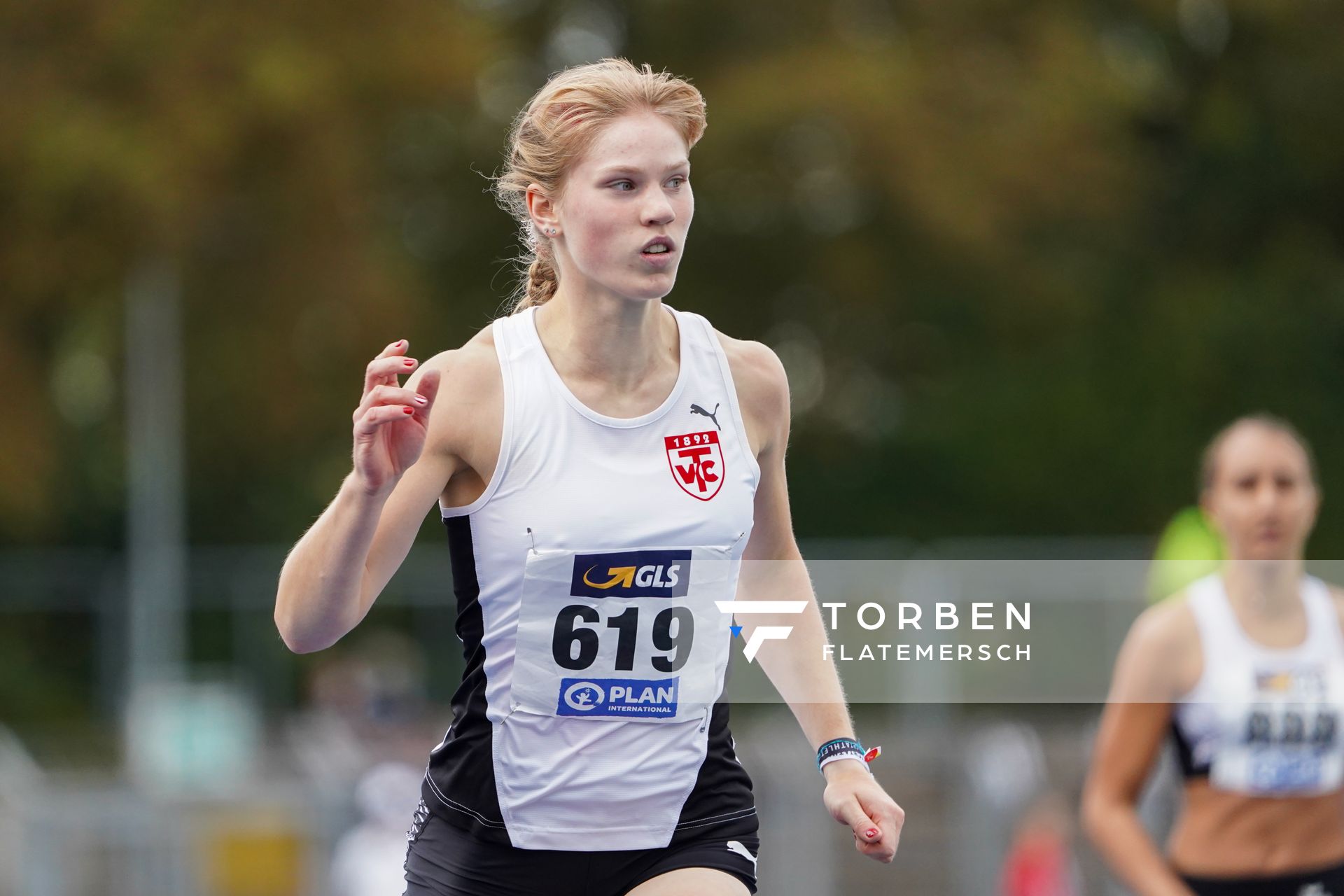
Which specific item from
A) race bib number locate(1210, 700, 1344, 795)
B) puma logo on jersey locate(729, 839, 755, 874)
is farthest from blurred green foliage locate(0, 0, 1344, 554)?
puma logo on jersey locate(729, 839, 755, 874)

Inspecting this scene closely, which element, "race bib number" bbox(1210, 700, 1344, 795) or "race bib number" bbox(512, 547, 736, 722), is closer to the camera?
"race bib number" bbox(512, 547, 736, 722)

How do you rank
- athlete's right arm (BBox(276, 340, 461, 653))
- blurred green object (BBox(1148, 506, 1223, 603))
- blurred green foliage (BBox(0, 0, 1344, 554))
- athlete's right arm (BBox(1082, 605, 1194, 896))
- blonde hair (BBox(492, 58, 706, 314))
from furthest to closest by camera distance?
blurred green foliage (BBox(0, 0, 1344, 554)) < blurred green object (BBox(1148, 506, 1223, 603)) < athlete's right arm (BBox(1082, 605, 1194, 896)) < blonde hair (BBox(492, 58, 706, 314)) < athlete's right arm (BBox(276, 340, 461, 653))

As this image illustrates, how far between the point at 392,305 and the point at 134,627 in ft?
19.8

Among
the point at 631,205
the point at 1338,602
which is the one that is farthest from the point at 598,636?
the point at 1338,602

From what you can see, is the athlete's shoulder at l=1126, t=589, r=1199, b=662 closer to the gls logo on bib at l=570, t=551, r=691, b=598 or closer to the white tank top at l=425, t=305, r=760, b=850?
the white tank top at l=425, t=305, r=760, b=850

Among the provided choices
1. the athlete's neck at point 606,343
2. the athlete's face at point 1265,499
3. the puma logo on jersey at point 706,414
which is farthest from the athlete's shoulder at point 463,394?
the athlete's face at point 1265,499

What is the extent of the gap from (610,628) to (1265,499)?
2.21 meters

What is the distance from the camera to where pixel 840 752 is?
3.88m

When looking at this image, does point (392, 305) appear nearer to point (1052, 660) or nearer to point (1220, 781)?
point (1052, 660)

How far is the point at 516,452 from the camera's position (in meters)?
3.62

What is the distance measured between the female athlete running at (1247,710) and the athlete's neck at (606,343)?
1982 mm

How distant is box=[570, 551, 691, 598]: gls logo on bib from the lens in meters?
3.62

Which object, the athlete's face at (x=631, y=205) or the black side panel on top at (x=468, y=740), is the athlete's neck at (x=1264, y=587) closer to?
the athlete's face at (x=631, y=205)

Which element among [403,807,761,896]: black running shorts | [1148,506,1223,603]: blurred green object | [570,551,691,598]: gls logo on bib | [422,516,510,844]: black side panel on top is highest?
[1148,506,1223,603]: blurred green object
